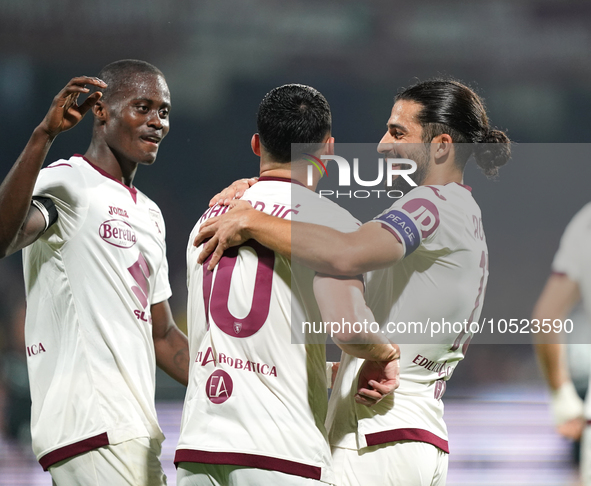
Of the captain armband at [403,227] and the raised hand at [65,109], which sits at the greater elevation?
the raised hand at [65,109]

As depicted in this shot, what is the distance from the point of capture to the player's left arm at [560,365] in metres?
1.91

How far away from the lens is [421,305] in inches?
86.0

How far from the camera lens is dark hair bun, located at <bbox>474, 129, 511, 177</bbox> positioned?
2.46m

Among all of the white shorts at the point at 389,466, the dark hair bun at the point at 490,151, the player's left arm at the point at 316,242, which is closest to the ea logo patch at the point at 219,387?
the player's left arm at the point at 316,242

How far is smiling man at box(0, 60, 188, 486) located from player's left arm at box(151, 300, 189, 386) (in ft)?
0.44

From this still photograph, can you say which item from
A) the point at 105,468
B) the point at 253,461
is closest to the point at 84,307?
the point at 105,468

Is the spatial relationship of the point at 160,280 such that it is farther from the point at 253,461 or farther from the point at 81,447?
the point at 253,461

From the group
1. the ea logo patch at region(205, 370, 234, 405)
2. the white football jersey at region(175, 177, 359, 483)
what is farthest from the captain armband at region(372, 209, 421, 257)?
the ea logo patch at region(205, 370, 234, 405)

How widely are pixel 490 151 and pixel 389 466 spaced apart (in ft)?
3.87

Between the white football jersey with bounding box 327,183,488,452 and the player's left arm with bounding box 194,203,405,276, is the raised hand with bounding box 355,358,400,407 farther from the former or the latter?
the player's left arm with bounding box 194,203,405,276

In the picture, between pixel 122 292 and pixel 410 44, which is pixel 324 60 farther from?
pixel 122 292

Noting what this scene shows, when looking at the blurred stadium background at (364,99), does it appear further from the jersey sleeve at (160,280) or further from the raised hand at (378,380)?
the raised hand at (378,380)

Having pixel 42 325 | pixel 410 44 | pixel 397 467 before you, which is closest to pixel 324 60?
pixel 410 44

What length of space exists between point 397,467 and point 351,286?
58 centimetres
